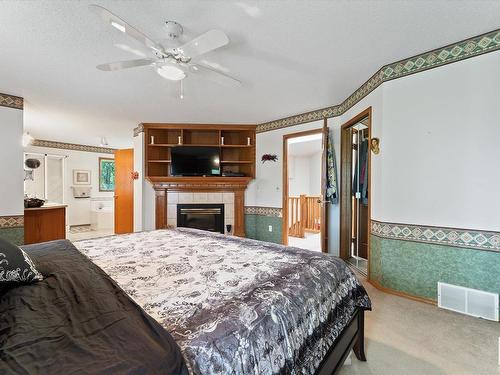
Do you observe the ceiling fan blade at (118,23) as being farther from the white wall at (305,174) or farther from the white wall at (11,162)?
the white wall at (305,174)

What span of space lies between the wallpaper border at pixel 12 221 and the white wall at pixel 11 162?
5 cm

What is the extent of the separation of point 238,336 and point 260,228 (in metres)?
3.93

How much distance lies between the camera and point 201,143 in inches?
193

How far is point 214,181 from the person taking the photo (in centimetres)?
458

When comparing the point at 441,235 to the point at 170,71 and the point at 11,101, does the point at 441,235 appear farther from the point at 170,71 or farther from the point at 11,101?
the point at 11,101

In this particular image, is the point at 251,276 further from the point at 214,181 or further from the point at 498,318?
the point at 214,181

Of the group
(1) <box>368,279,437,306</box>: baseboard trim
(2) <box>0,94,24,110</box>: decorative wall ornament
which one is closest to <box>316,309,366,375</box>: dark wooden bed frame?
(1) <box>368,279,437,306</box>: baseboard trim

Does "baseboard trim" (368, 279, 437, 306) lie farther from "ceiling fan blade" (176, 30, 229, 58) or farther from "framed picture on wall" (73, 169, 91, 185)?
"framed picture on wall" (73, 169, 91, 185)

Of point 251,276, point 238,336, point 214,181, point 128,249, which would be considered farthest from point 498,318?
point 214,181

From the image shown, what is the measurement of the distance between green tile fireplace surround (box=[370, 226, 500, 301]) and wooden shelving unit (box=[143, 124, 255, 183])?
2.67 meters

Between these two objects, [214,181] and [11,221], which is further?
[214,181]

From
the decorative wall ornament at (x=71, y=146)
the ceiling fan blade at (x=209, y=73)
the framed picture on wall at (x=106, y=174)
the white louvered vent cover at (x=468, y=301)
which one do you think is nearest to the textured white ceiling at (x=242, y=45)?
the ceiling fan blade at (x=209, y=73)

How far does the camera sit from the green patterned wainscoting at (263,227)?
4457mm

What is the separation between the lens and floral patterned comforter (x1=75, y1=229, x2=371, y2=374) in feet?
2.53
